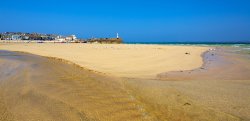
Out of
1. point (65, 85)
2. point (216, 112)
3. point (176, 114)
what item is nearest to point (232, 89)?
point (216, 112)

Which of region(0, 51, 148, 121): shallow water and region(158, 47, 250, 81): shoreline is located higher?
region(0, 51, 148, 121): shallow water

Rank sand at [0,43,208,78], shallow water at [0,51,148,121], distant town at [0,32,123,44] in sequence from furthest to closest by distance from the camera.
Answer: distant town at [0,32,123,44] → sand at [0,43,208,78] → shallow water at [0,51,148,121]

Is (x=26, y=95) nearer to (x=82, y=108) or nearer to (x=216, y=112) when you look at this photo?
(x=82, y=108)

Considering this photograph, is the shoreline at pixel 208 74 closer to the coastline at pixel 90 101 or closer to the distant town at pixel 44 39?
the coastline at pixel 90 101

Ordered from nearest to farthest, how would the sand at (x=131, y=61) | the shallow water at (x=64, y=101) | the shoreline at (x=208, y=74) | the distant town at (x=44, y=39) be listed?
1. the shallow water at (x=64, y=101)
2. the shoreline at (x=208, y=74)
3. the sand at (x=131, y=61)
4. the distant town at (x=44, y=39)

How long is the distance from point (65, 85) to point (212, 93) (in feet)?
6.08

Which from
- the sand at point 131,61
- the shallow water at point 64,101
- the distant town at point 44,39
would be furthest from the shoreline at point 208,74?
the distant town at point 44,39

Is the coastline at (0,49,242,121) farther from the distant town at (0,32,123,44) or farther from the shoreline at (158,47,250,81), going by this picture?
the distant town at (0,32,123,44)

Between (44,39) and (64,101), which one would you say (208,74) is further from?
(44,39)

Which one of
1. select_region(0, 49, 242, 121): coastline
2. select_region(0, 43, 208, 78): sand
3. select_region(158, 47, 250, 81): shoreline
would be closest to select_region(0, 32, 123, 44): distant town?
select_region(0, 43, 208, 78): sand

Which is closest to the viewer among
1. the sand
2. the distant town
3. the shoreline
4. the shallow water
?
the shallow water

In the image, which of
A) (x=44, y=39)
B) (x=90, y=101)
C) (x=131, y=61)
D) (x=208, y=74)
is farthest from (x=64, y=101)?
(x=44, y=39)

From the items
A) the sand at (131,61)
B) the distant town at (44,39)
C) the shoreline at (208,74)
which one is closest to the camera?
the shoreline at (208,74)

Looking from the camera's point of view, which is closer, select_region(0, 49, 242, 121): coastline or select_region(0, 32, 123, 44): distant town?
select_region(0, 49, 242, 121): coastline
